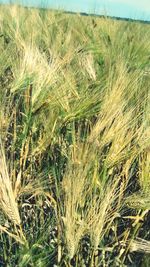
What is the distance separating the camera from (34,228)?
4.85 feet

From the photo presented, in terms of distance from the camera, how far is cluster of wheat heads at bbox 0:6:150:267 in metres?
1.24

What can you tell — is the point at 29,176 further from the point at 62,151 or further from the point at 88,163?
the point at 88,163

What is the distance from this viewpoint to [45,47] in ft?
9.48

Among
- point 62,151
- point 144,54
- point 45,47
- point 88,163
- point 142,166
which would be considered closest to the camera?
point 88,163

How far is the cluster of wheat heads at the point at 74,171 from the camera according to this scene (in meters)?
1.24

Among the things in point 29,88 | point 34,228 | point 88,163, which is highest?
point 29,88

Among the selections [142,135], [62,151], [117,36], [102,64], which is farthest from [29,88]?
[117,36]

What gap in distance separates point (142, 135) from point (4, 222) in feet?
1.56

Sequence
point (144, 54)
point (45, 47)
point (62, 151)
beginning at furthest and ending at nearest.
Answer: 1. point (45, 47)
2. point (144, 54)
3. point (62, 151)

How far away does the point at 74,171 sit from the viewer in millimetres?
1216

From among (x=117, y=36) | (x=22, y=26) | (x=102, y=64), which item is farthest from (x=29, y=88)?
(x=22, y=26)

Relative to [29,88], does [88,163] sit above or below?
below

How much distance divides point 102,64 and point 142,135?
0.93m

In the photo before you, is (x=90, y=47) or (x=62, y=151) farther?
(x=90, y=47)
